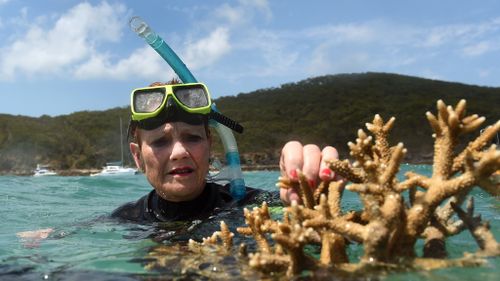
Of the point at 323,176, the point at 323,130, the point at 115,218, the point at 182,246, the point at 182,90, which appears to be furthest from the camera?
the point at 323,130

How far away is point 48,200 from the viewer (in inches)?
448

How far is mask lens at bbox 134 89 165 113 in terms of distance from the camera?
445 centimetres

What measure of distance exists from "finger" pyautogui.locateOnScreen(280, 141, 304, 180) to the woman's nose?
1.78m

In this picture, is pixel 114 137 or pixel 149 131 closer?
pixel 149 131

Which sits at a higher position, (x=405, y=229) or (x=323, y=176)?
(x=323, y=176)

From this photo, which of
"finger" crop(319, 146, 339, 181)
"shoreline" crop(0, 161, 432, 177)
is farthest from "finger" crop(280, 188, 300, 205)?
"shoreline" crop(0, 161, 432, 177)

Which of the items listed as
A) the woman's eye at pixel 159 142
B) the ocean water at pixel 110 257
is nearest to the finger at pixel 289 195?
the ocean water at pixel 110 257

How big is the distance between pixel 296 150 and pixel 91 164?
60539 millimetres

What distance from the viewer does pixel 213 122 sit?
5.19m

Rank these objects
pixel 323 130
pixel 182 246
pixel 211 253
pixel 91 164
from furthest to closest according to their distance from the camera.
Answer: pixel 323 130 < pixel 91 164 < pixel 182 246 < pixel 211 253

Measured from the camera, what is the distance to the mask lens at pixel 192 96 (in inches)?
179

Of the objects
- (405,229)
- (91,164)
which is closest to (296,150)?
(405,229)

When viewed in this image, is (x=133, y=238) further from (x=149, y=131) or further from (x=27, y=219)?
(x=27, y=219)

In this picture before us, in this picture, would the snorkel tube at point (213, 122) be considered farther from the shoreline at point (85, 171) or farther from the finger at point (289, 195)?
the shoreline at point (85, 171)
